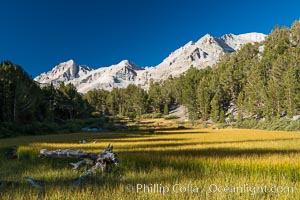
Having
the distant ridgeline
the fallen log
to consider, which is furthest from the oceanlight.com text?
the distant ridgeline

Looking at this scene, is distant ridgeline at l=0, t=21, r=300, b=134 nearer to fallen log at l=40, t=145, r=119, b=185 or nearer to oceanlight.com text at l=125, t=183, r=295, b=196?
fallen log at l=40, t=145, r=119, b=185

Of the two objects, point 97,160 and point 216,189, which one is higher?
point 97,160

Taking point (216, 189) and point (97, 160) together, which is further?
point (97, 160)

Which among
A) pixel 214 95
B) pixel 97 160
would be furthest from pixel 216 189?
pixel 214 95

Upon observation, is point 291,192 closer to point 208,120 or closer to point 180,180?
point 180,180

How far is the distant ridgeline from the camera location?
5034 centimetres

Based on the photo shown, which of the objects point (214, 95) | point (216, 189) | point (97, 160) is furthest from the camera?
point (214, 95)

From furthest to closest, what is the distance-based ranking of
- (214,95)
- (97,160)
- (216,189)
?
(214,95)
(97,160)
(216,189)

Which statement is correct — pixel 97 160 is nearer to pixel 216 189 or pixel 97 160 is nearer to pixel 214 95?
pixel 216 189

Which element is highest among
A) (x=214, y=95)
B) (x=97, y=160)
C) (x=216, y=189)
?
(x=214, y=95)

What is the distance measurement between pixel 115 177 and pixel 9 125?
39.2 meters

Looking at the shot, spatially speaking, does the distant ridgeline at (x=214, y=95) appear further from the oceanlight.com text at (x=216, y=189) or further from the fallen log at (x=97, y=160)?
the oceanlight.com text at (x=216, y=189)

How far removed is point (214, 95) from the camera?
91.8 metres

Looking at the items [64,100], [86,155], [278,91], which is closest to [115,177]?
[86,155]
